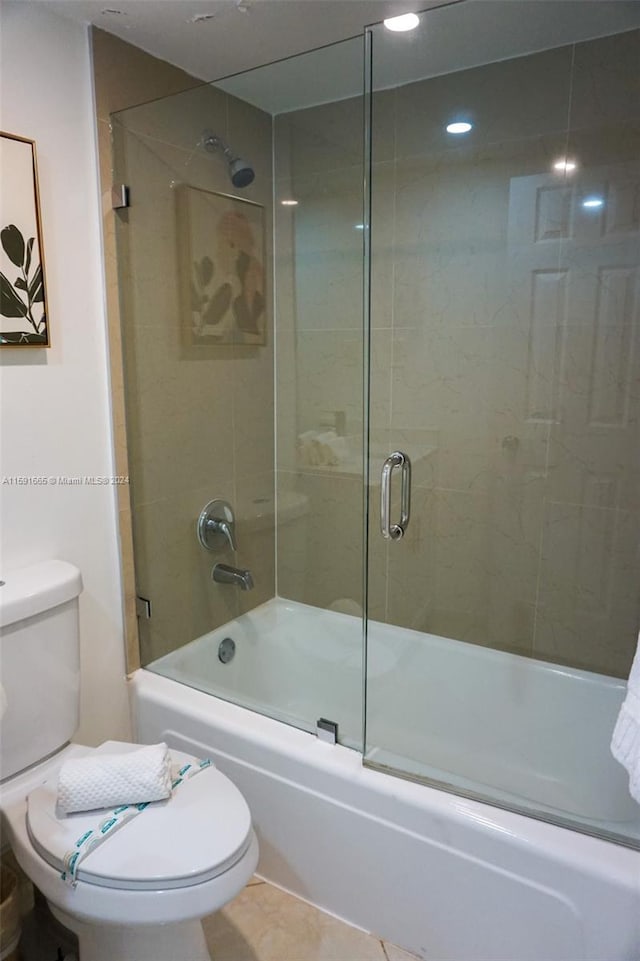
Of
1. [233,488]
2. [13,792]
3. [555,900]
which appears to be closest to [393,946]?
[555,900]

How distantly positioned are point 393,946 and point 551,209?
2.00m

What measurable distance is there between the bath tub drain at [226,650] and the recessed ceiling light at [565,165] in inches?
69.8

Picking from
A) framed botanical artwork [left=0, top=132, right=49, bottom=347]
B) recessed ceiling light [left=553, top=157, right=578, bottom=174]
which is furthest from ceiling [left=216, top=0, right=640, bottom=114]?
framed botanical artwork [left=0, top=132, right=49, bottom=347]

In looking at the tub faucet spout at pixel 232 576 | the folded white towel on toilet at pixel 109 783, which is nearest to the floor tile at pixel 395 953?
the folded white towel on toilet at pixel 109 783

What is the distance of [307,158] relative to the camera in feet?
7.21

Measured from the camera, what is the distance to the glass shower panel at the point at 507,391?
175 cm

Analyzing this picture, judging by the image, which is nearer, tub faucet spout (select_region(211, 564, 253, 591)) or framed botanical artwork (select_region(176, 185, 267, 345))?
framed botanical artwork (select_region(176, 185, 267, 345))

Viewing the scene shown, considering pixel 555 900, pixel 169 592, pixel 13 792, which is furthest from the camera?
pixel 169 592

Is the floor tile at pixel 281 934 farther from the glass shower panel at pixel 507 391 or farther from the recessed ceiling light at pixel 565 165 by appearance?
the recessed ceiling light at pixel 565 165

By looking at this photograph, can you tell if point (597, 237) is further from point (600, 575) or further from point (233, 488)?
point (233, 488)

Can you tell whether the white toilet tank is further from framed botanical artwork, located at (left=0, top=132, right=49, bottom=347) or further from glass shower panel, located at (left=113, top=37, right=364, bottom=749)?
framed botanical artwork, located at (left=0, top=132, right=49, bottom=347)

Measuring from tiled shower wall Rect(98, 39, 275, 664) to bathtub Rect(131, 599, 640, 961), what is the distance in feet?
0.66

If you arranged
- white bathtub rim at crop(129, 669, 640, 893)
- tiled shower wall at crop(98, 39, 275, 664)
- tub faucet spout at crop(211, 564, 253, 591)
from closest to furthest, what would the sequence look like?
white bathtub rim at crop(129, 669, 640, 893), tiled shower wall at crop(98, 39, 275, 664), tub faucet spout at crop(211, 564, 253, 591)

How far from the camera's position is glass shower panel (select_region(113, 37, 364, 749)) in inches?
75.0
